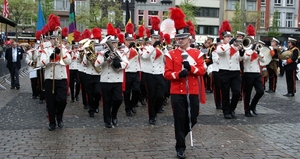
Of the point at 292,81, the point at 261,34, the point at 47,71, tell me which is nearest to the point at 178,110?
the point at 47,71

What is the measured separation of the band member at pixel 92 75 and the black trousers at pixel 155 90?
5.00 feet

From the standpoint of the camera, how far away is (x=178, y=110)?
24.8 ft

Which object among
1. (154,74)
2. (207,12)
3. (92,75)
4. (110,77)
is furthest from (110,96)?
(207,12)

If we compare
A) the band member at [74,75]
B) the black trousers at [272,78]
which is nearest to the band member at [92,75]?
the band member at [74,75]

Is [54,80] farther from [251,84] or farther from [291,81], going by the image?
[291,81]

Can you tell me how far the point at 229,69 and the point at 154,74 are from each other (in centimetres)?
190

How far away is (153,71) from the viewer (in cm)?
1114

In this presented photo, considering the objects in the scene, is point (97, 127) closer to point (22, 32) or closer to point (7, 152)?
point (7, 152)

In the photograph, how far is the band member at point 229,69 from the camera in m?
11.4

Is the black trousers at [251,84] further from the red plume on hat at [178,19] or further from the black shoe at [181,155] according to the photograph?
the black shoe at [181,155]

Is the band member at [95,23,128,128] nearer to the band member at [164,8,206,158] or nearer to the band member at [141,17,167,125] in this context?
the band member at [141,17,167,125]

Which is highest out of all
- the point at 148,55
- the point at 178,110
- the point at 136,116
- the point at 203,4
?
the point at 203,4

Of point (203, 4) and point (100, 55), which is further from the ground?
point (203, 4)

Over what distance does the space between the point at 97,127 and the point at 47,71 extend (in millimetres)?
1661
